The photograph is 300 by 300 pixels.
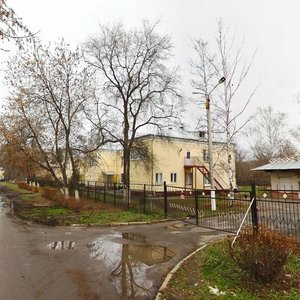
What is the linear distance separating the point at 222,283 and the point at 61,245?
5.65m

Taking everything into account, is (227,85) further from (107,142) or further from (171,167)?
(171,167)

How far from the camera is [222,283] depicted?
5879 mm

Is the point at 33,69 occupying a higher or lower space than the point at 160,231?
higher

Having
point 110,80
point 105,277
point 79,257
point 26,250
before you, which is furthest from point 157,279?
point 110,80

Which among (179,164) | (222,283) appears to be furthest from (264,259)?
(179,164)

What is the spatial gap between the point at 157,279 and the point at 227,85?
17.5m

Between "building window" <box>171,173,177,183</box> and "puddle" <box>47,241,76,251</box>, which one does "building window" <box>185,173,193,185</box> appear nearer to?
"building window" <box>171,173,177,183</box>

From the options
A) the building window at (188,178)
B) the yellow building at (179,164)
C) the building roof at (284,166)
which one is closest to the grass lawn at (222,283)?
the building roof at (284,166)

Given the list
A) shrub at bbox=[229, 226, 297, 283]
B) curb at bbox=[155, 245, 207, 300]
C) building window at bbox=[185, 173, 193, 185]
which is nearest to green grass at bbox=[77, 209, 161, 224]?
curb at bbox=[155, 245, 207, 300]

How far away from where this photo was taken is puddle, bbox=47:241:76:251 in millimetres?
9188

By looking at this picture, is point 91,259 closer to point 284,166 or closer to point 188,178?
point 284,166

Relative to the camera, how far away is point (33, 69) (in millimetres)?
21609

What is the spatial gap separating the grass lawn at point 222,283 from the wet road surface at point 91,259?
19.1 inches

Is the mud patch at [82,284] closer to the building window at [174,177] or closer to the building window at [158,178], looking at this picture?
the building window at [158,178]
